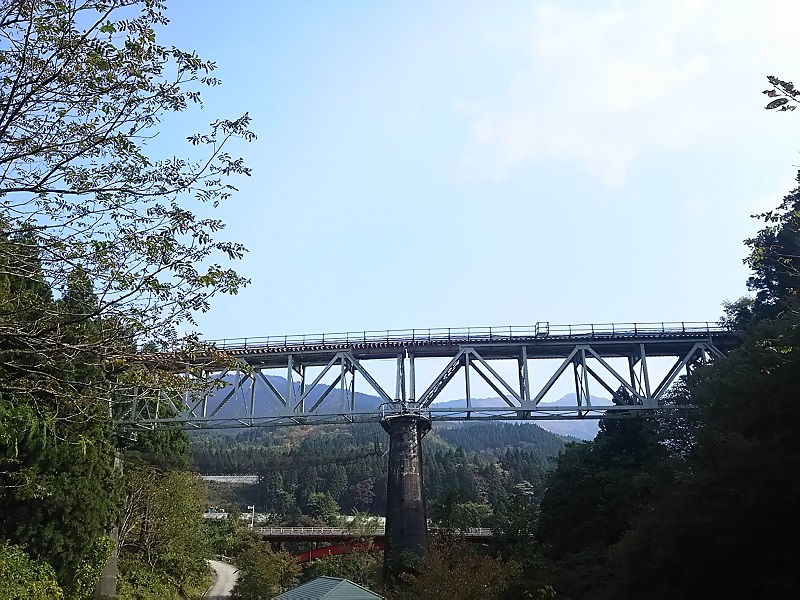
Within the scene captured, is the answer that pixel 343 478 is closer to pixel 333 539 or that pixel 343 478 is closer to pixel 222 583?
pixel 333 539

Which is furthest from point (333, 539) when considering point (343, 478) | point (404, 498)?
point (343, 478)

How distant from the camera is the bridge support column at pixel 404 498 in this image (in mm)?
29266

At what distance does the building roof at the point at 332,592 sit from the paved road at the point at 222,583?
19.5m

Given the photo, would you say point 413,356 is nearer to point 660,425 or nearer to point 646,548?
point 660,425

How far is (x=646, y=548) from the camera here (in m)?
13.9

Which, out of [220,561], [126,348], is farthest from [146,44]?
[220,561]

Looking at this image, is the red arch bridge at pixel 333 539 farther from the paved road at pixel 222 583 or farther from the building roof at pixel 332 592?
the building roof at pixel 332 592

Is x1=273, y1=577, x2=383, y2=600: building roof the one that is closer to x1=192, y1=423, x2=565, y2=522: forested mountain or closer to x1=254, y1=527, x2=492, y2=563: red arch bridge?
x1=254, y1=527, x2=492, y2=563: red arch bridge

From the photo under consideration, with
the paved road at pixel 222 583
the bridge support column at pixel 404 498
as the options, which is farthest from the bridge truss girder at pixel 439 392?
the paved road at pixel 222 583

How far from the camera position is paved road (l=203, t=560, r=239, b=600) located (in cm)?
4128

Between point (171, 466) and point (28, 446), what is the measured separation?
15734mm

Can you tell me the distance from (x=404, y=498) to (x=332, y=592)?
10.7 meters

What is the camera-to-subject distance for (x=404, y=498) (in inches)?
1220

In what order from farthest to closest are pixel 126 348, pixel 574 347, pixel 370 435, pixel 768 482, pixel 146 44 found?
pixel 370 435, pixel 574 347, pixel 768 482, pixel 126 348, pixel 146 44
